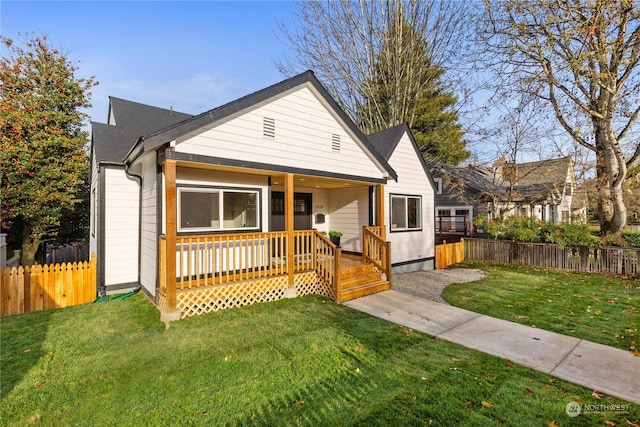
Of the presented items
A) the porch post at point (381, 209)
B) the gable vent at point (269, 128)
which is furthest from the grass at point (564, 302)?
the gable vent at point (269, 128)

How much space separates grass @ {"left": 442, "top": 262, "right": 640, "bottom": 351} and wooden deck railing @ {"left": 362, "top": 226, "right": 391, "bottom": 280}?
67.3 inches

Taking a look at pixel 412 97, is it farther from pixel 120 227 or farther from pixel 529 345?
pixel 120 227

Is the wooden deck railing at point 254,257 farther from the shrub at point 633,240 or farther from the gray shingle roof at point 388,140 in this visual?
the shrub at point 633,240

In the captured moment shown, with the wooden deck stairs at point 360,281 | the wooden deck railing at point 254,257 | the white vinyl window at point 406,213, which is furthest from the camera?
the white vinyl window at point 406,213

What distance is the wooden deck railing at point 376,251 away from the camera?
8.24m

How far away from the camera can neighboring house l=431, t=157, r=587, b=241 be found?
17.5 metres

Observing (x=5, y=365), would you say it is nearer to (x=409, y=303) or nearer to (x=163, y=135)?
(x=163, y=135)

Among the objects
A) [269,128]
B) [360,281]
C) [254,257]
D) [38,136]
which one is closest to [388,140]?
[269,128]

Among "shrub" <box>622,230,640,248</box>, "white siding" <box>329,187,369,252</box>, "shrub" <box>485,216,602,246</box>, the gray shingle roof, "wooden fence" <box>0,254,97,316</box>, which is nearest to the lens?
"wooden fence" <box>0,254,97,316</box>

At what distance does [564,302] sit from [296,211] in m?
8.09

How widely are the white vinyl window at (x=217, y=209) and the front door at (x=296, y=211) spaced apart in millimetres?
2389

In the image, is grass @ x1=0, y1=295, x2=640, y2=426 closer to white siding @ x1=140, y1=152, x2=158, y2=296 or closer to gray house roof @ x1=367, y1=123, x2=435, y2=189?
white siding @ x1=140, y1=152, x2=158, y2=296

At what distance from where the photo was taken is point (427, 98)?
22484 mm

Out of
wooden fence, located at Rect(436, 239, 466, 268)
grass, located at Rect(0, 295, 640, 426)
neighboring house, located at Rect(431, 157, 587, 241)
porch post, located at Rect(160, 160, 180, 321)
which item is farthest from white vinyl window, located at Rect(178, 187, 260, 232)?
neighboring house, located at Rect(431, 157, 587, 241)
